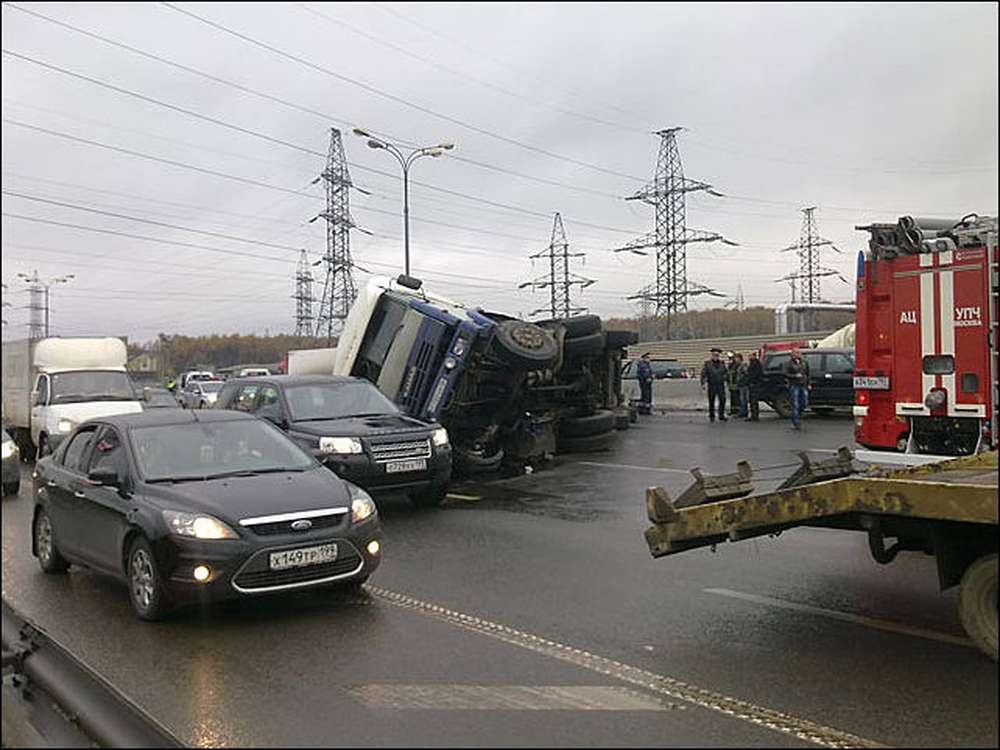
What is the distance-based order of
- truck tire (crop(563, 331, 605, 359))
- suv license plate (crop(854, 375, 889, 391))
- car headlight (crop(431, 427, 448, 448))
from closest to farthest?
1. suv license plate (crop(854, 375, 889, 391))
2. car headlight (crop(431, 427, 448, 448))
3. truck tire (crop(563, 331, 605, 359))

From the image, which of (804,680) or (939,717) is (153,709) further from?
(939,717)

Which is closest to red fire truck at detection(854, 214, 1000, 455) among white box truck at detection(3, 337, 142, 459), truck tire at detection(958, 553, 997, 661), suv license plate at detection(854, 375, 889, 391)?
suv license plate at detection(854, 375, 889, 391)

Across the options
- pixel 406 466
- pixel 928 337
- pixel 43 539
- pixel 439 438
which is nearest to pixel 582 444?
pixel 439 438

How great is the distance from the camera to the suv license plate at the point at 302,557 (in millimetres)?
6070

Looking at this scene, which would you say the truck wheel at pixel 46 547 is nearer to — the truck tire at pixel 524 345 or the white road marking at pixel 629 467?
the truck tire at pixel 524 345

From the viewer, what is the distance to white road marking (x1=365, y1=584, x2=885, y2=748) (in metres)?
4.08

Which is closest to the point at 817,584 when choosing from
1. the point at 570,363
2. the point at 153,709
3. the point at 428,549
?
the point at 428,549

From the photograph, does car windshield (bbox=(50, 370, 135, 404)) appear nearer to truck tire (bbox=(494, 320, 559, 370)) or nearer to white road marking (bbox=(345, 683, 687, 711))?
truck tire (bbox=(494, 320, 559, 370))

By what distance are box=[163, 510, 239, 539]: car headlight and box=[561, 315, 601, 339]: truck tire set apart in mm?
9888

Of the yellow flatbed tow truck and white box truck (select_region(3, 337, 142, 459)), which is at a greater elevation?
white box truck (select_region(3, 337, 142, 459))

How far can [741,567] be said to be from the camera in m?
7.38

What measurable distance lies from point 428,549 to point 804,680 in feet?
14.4

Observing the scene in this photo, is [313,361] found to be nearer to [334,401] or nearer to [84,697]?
[334,401]

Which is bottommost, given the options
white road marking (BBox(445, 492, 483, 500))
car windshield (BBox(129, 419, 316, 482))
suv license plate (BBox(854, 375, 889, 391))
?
white road marking (BBox(445, 492, 483, 500))
